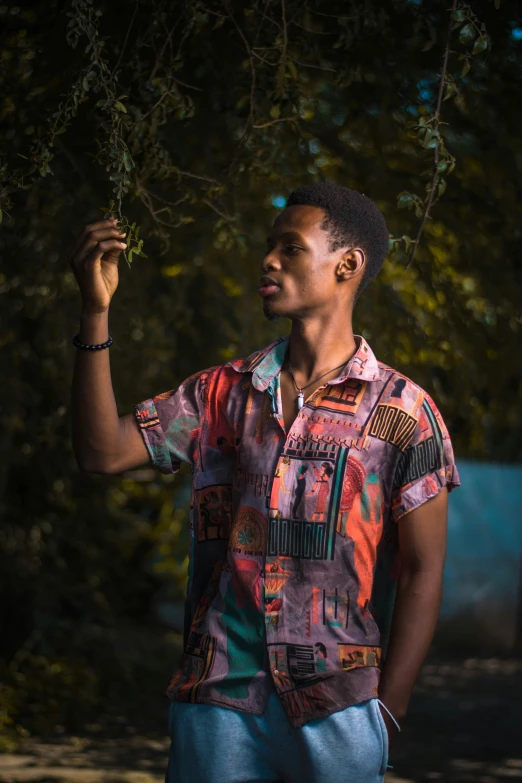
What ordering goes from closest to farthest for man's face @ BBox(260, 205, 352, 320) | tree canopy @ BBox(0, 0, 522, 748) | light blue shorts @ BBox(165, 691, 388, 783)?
1. light blue shorts @ BBox(165, 691, 388, 783)
2. man's face @ BBox(260, 205, 352, 320)
3. tree canopy @ BBox(0, 0, 522, 748)

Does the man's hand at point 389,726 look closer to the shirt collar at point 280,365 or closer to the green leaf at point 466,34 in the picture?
the shirt collar at point 280,365

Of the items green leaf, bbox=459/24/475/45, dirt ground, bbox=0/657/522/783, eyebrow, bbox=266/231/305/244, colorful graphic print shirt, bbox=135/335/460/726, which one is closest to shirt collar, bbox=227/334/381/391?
colorful graphic print shirt, bbox=135/335/460/726

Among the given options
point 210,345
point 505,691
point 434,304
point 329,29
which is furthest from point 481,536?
point 329,29

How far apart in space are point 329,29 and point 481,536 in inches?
316

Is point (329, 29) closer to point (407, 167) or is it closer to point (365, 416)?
point (407, 167)

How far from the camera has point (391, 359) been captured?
186 inches

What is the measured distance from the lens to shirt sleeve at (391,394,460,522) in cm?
236

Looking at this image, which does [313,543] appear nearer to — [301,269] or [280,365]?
[280,365]

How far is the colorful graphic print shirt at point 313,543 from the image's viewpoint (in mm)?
2316

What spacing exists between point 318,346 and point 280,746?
88 cm

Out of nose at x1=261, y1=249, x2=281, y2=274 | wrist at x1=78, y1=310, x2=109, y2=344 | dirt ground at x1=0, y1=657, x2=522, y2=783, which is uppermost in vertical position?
nose at x1=261, y1=249, x2=281, y2=274

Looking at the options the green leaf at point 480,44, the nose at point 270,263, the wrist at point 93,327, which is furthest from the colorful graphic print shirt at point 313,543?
the green leaf at point 480,44

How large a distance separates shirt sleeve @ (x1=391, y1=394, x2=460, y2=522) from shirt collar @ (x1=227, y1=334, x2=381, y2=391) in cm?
16

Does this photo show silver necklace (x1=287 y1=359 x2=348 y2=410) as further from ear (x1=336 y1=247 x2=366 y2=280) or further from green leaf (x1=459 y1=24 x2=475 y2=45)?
green leaf (x1=459 y1=24 x2=475 y2=45)
